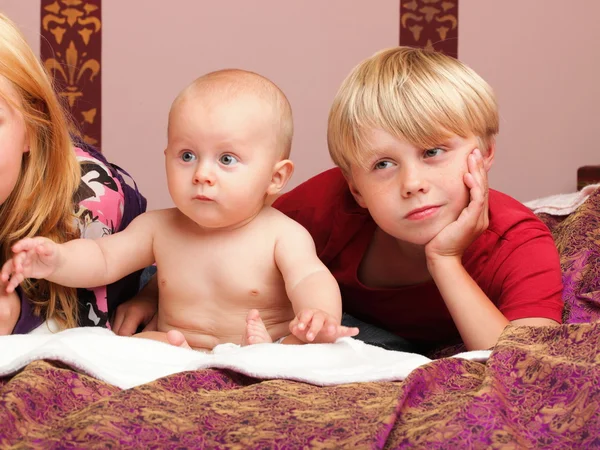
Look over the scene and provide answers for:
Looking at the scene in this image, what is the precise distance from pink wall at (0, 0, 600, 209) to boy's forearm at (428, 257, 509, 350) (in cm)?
192

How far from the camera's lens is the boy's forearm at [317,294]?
137 centimetres

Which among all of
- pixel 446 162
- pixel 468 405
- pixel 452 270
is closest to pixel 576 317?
pixel 452 270

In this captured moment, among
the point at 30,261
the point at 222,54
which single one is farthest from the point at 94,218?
the point at 222,54

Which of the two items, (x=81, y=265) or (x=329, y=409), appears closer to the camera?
(x=329, y=409)

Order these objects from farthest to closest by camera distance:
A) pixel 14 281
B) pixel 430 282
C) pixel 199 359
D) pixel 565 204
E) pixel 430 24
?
pixel 430 24 → pixel 565 204 → pixel 430 282 → pixel 14 281 → pixel 199 359

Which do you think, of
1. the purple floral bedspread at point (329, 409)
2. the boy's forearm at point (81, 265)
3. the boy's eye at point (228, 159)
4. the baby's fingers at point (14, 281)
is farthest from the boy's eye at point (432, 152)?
the baby's fingers at point (14, 281)

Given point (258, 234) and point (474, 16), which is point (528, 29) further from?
point (258, 234)

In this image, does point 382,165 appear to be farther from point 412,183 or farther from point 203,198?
point 203,198

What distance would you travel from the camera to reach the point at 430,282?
170 centimetres

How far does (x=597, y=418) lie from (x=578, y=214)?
1013 mm

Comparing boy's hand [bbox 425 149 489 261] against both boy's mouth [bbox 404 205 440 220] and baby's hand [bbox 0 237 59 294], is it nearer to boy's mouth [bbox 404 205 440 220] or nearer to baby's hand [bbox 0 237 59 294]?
boy's mouth [bbox 404 205 440 220]

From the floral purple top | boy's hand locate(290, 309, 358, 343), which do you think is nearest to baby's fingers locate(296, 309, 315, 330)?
boy's hand locate(290, 309, 358, 343)

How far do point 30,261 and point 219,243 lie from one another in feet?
1.09

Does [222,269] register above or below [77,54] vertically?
below
